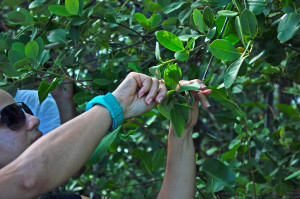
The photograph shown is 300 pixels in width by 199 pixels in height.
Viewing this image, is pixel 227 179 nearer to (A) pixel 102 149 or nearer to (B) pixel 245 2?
(A) pixel 102 149

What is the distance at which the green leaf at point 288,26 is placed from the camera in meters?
1.51

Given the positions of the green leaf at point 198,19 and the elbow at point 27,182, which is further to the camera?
the green leaf at point 198,19

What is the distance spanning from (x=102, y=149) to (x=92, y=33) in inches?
30.0

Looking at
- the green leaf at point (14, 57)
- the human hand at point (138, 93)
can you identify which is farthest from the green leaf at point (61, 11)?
the human hand at point (138, 93)

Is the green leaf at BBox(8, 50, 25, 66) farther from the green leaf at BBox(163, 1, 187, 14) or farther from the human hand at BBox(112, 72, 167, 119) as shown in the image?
the green leaf at BBox(163, 1, 187, 14)

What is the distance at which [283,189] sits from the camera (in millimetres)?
2439

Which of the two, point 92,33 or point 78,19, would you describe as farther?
point 92,33

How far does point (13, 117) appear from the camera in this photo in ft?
5.54

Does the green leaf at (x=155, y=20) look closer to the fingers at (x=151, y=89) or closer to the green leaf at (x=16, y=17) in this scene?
the fingers at (x=151, y=89)

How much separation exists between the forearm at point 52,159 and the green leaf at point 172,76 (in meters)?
0.28

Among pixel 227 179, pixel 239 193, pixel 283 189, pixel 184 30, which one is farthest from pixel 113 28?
pixel 283 189

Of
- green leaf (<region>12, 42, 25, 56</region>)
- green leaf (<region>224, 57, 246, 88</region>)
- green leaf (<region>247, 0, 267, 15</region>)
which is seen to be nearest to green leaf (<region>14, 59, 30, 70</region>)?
green leaf (<region>12, 42, 25, 56</region>)

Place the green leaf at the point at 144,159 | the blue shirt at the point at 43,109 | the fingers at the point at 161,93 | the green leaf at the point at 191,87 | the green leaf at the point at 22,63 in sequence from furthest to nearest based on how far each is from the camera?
1. the blue shirt at the point at 43,109
2. the green leaf at the point at 144,159
3. the green leaf at the point at 22,63
4. the fingers at the point at 161,93
5. the green leaf at the point at 191,87

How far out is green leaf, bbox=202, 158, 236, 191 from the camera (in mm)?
1729
